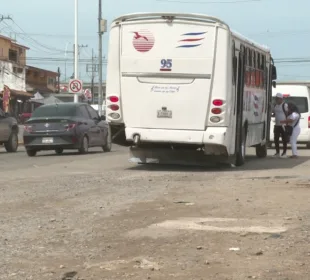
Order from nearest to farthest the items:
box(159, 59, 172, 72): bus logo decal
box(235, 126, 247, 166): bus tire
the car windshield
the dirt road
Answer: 1. the dirt road
2. box(159, 59, 172, 72): bus logo decal
3. box(235, 126, 247, 166): bus tire
4. the car windshield

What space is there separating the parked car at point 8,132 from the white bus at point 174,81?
9.39 metres

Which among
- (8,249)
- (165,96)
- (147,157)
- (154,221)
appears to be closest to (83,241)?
(8,249)

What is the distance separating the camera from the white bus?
585 inches

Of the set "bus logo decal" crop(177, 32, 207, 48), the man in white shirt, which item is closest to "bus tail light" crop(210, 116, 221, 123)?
"bus logo decal" crop(177, 32, 207, 48)

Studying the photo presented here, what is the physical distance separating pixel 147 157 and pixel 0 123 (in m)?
8.98

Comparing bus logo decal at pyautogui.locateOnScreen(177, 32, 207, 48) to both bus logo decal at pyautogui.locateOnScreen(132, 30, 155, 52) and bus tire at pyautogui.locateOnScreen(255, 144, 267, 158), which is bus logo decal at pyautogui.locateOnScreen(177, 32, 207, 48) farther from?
bus tire at pyautogui.locateOnScreen(255, 144, 267, 158)

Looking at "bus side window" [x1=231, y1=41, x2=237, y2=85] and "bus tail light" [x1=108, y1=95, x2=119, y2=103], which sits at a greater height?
"bus side window" [x1=231, y1=41, x2=237, y2=85]

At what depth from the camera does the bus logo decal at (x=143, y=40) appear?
15188 mm

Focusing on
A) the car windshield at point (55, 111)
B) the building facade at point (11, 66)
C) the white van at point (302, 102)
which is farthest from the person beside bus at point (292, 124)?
→ the building facade at point (11, 66)

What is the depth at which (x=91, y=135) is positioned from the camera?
2317cm

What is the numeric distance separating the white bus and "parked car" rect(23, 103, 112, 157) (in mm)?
5722

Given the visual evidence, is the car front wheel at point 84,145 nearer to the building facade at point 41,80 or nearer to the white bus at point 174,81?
the white bus at point 174,81

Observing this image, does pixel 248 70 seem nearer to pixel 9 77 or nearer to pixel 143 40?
pixel 143 40

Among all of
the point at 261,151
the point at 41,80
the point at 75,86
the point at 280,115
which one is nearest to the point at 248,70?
the point at 280,115
